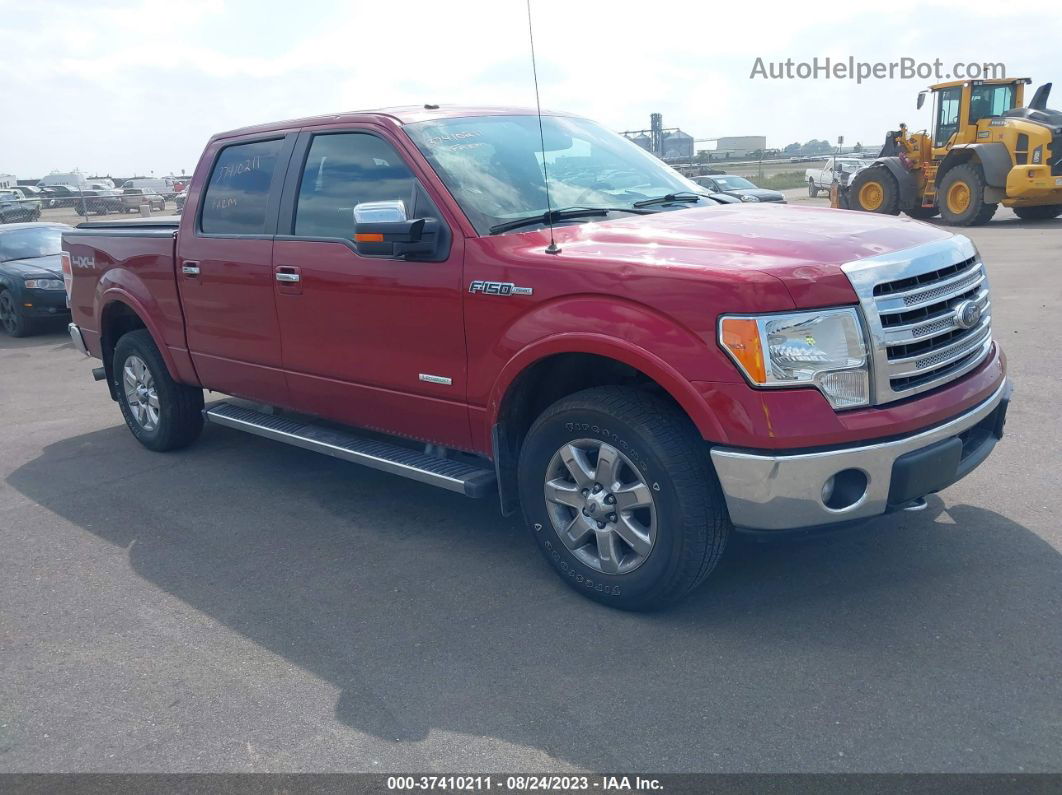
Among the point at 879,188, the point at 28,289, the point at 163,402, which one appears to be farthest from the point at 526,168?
the point at 879,188

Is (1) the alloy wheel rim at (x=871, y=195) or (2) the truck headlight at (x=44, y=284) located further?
(1) the alloy wheel rim at (x=871, y=195)

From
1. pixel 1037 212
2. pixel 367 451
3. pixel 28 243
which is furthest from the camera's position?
pixel 1037 212

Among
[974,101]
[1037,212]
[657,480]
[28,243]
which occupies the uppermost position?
[974,101]

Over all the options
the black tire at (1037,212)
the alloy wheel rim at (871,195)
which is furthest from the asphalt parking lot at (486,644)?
the black tire at (1037,212)

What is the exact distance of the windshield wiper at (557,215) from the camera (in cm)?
419

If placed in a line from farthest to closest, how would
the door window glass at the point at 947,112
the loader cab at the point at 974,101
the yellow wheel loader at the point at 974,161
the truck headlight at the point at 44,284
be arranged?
the door window glass at the point at 947,112 → the loader cab at the point at 974,101 → the yellow wheel loader at the point at 974,161 → the truck headlight at the point at 44,284

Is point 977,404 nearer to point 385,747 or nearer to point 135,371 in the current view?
point 385,747

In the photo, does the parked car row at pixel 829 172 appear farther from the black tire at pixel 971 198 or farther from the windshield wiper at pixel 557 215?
the windshield wiper at pixel 557 215

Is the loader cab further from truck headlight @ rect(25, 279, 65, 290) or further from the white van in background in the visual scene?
the white van in background

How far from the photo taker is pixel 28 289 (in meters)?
12.1

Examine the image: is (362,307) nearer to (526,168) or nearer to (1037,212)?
(526,168)

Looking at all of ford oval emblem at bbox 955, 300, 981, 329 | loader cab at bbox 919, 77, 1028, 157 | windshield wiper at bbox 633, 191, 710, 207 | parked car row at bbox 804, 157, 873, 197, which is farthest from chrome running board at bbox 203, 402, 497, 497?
parked car row at bbox 804, 157, 873, 197

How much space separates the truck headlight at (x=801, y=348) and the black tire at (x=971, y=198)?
60.8 feet

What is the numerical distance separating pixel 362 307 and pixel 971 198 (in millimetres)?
18621
